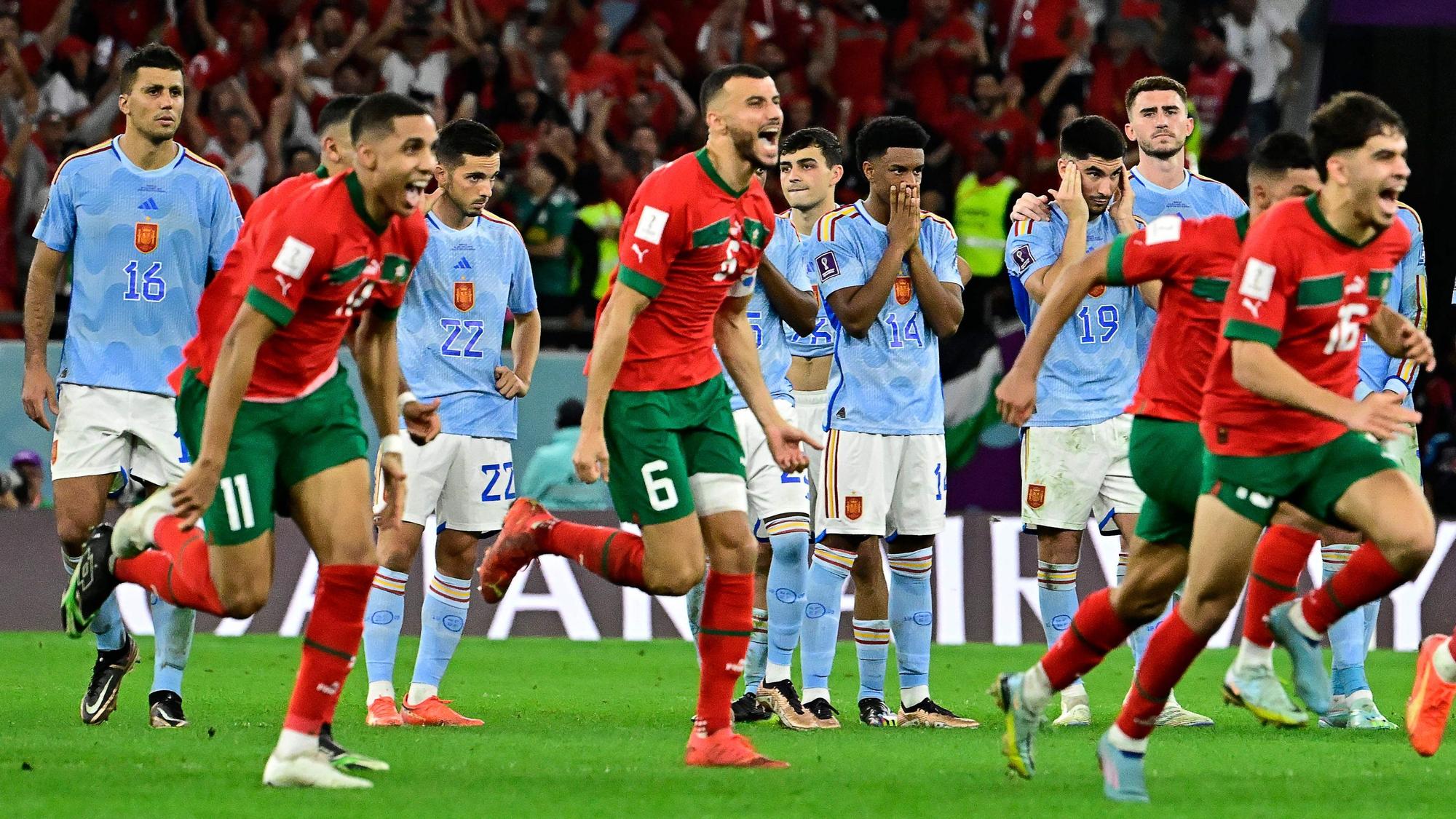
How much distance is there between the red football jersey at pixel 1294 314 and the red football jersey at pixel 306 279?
102 inches

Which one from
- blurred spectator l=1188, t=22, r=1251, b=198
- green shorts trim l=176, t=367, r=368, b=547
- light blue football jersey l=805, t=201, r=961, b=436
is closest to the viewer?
green shorts trim l=176, t=367, r=368, b=547

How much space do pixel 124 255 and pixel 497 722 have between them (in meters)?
2.53

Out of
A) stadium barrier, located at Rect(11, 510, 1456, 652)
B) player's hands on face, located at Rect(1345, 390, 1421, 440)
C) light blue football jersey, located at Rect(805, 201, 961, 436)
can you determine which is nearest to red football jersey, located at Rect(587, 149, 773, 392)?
light blue football jersey, located at Rect(805, 201, 961, 436)

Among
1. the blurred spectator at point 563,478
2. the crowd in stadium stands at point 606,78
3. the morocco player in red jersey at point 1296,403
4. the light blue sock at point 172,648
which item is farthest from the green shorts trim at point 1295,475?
the crowd in stadium stands at point 606,78

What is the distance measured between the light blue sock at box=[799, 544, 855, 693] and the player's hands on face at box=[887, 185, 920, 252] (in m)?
1.40

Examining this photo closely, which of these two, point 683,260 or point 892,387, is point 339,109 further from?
point 892,387

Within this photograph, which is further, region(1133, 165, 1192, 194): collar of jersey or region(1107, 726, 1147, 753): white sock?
region(1133, 165, 1192, 194): collar of jersey

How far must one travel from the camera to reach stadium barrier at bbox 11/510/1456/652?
12805 mm

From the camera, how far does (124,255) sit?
8.48 m

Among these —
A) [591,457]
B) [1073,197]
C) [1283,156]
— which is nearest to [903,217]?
[1073,197]

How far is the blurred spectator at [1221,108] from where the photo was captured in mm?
16688

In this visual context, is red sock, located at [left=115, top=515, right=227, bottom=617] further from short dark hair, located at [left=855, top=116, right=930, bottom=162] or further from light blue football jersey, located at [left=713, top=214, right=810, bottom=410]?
short dark hair, located at [left=855, top=116, right=930, bottom=162]

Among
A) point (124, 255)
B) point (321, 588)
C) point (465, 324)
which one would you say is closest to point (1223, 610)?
point (321, 588)

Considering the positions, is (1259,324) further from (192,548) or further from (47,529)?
(47,529)
